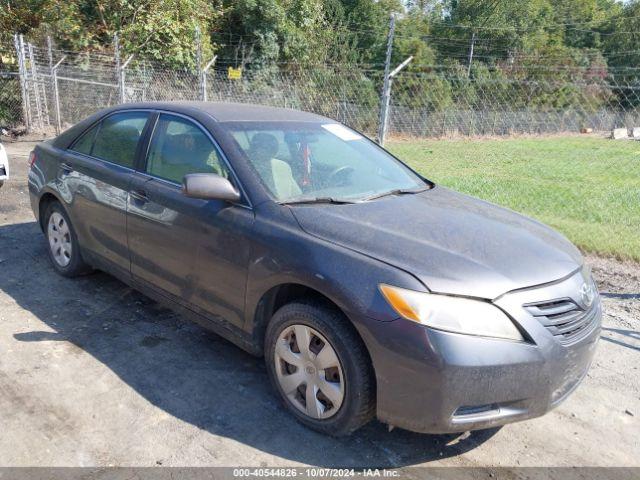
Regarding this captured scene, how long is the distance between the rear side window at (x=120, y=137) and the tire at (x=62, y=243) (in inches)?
28.0

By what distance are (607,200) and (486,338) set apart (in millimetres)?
7401

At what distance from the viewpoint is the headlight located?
247 centimetres

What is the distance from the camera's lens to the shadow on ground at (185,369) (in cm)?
287

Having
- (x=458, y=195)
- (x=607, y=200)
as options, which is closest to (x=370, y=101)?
(x=607, y=200)

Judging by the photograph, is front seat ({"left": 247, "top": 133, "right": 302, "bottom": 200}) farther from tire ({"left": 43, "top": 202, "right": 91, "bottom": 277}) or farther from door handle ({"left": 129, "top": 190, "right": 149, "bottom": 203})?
tire ({"left": 43, "top": 202, "right": 91, "bottom": 277})

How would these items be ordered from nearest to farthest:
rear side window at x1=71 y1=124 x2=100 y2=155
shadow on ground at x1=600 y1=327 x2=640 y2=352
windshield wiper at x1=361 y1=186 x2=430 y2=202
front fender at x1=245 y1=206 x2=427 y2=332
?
front fender at x1=245 y1=206 x2=427 y2=332, windshield wiper at x1=361 y1=186 x2=430 y2=202, shadow on ground at x1=600 y1=327 x2=640 y2=352, rear side window at x1=71 y1=124 x2=100 y2=155

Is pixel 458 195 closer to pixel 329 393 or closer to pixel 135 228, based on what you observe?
pixel 329 393

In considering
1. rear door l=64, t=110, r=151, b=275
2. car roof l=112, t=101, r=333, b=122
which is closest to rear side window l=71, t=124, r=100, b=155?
rear door l=64, t=110, r=151, b=275

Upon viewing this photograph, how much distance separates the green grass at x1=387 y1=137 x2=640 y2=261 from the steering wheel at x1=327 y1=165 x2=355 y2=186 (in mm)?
3582

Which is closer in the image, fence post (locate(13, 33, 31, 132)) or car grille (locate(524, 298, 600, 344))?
car grille (locate(524, 298, 600, 344))

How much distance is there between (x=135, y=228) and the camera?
3865 millimetres

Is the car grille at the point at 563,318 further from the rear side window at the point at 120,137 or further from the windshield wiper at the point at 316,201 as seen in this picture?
the rear side window at the point at 120,137

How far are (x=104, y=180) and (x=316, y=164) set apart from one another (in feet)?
5.48

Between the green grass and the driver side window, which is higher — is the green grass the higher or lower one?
the lower one
